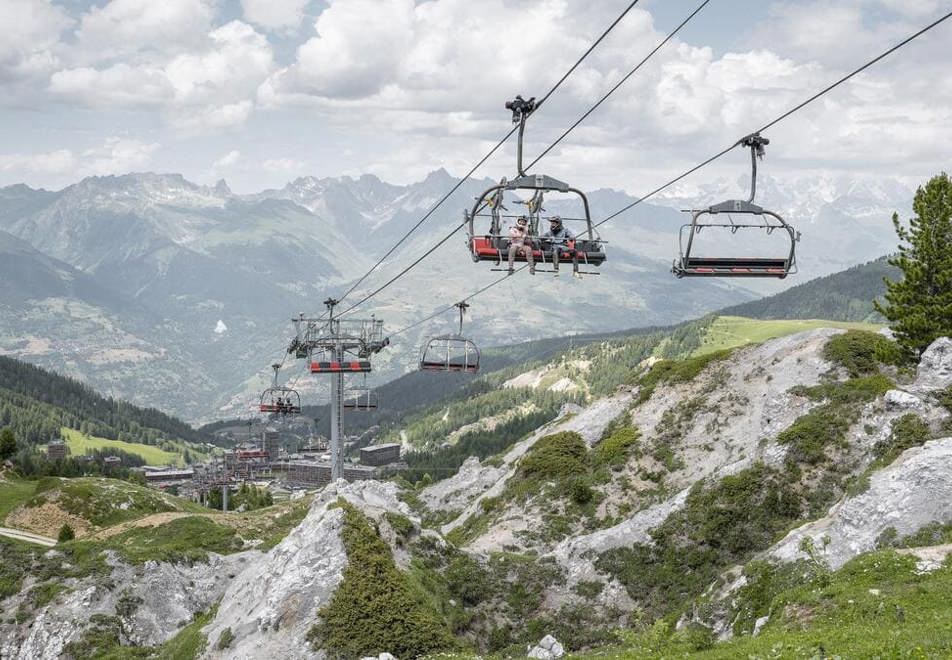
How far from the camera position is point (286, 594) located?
3966cm

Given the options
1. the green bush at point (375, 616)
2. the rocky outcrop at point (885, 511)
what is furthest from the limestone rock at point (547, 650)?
the rocky outcrop at point (885, 511)

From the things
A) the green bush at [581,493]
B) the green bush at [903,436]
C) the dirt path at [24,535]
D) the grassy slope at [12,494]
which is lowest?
the dirt path at [24,535]

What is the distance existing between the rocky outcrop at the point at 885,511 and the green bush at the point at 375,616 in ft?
58.9

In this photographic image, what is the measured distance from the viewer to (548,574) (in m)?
48.5

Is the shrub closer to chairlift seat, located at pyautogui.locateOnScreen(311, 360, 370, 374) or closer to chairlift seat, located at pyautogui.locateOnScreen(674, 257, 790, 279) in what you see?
chairlift seat, located at pyautogui.locateOnScreen(674, 257, 790, 279)

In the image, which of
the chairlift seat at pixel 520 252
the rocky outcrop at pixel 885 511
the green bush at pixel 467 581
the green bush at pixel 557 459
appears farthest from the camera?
the green bush at pixel 557 459

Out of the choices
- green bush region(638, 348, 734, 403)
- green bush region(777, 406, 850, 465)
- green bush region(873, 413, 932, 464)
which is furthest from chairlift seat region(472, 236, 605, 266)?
green bush region(638, 348, 734, 403)

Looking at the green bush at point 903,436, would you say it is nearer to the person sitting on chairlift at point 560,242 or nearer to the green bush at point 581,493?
the green bush at point 581,493

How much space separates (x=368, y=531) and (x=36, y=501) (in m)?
85.0

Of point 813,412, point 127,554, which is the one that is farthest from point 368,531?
point 813,412

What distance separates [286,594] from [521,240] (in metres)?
22.0

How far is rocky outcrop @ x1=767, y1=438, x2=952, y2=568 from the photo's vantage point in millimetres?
36375

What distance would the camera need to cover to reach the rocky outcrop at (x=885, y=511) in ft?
119

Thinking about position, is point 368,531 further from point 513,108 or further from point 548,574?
point 513,108
